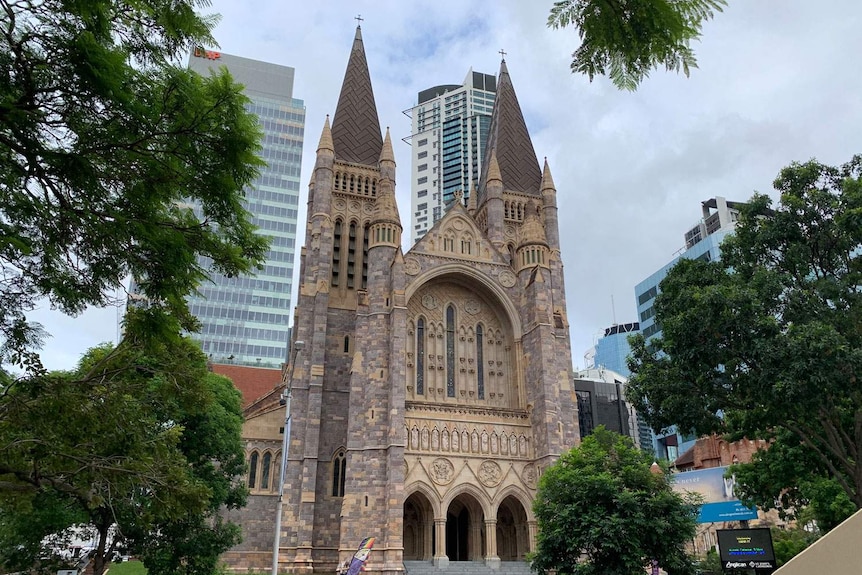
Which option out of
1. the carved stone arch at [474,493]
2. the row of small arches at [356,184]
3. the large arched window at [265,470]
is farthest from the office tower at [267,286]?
the carved stone arch at [474,493]

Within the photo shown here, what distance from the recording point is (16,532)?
20.0 m

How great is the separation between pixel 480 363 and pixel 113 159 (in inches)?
1120

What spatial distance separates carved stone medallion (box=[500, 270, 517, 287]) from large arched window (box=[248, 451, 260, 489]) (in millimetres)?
15364

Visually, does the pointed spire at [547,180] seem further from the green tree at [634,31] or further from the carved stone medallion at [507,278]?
the green tree at [634,31]

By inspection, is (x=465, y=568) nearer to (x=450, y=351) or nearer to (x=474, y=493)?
(x=474, y=493)

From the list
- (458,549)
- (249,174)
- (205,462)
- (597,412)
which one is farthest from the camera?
(597,412)

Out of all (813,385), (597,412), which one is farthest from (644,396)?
(597,412)

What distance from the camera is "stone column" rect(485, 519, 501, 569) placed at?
28.7 meters

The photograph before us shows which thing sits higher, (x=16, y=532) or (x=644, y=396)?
(x=644, y=396)

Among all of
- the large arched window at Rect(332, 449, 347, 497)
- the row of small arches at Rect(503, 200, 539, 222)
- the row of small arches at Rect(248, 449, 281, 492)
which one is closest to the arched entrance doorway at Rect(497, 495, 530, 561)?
the large arched window at Rect(332, 449, 347, 497)

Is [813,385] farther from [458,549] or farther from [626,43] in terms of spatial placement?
[458,549]

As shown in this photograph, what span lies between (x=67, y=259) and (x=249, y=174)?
94.8 inches

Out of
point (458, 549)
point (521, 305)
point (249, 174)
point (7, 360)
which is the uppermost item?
point (521, 305)

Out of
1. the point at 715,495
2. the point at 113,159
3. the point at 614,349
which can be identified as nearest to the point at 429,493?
the point at 715,495
